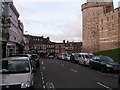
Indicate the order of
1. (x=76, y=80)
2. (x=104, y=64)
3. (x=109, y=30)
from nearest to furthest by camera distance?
(x=76, y=80) → (x=104, y=64) → (x=109, y=30)

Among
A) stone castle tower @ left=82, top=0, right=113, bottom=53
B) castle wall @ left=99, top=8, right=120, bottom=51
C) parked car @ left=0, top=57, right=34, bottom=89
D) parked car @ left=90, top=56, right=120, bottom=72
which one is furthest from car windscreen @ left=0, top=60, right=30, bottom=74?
stone castle tower @ left=82, top=0, right=113, bottom=53

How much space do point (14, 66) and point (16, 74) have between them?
34.9 inches

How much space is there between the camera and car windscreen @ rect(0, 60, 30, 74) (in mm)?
8783

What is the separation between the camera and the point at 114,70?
18.1 meters

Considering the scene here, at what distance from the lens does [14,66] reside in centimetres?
920

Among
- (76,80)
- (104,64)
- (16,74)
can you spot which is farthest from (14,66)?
(104,64)

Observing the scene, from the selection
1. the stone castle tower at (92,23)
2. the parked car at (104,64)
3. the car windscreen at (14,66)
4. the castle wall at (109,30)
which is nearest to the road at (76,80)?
the parked car at (104,64)

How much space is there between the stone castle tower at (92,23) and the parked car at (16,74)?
6121 cm

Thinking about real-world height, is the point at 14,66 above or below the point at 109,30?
below

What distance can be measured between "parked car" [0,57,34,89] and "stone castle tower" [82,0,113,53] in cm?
6121

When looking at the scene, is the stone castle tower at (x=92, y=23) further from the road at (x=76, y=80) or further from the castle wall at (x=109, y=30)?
the road at (x=76, y=80)

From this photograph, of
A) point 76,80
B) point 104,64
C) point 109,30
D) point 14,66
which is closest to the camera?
point 14,66

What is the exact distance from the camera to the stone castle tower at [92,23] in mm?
70625

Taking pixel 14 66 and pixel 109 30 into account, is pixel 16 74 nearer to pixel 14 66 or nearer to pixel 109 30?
pixel 14 66
